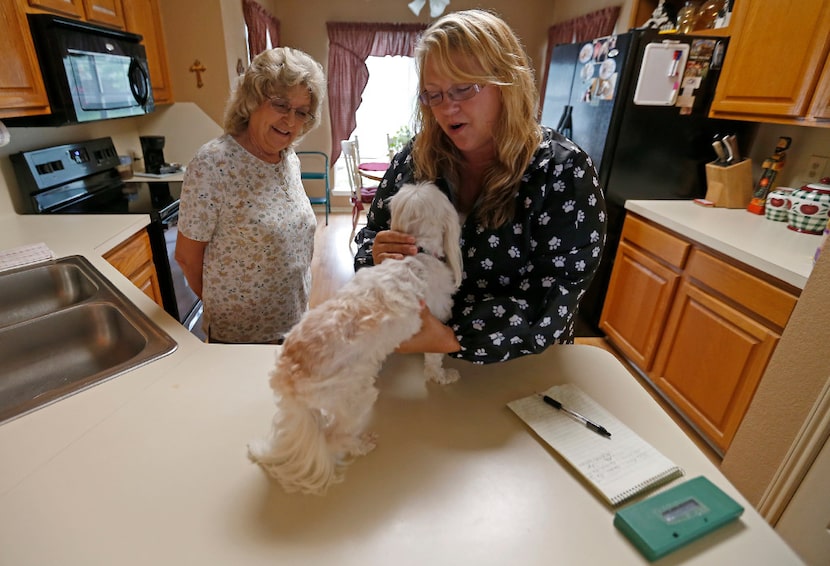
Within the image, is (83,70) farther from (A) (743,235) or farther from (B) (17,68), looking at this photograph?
(A) (743,235)

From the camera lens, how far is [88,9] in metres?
1.97

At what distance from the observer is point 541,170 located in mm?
1013

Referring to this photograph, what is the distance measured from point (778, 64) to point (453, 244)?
6.65 feet

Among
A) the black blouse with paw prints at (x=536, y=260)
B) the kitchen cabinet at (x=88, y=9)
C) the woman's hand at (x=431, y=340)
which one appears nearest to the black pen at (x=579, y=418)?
the black blouse with paw prints at (x=536, y=260)

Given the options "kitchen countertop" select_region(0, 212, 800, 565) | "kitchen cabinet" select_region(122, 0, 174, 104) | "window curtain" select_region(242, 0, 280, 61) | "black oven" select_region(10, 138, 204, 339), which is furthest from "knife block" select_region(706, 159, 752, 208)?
"window curtain" select_region(242, 0, 280, 61)

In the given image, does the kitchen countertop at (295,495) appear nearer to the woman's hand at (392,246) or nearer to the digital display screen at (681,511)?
the digital display screen at (681,511)

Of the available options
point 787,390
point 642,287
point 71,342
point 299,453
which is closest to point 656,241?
point 642,287

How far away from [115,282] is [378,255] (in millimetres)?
823

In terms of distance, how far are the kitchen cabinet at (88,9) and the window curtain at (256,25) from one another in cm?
154

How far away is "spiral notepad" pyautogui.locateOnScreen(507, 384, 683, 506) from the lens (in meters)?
0.70

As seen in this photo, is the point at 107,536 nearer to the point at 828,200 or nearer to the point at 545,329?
the point at 545,329

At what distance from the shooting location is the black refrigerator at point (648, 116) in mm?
2215

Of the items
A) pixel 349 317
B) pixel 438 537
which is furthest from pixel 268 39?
pixel 438 537

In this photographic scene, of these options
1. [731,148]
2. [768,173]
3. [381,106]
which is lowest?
[768,173]
